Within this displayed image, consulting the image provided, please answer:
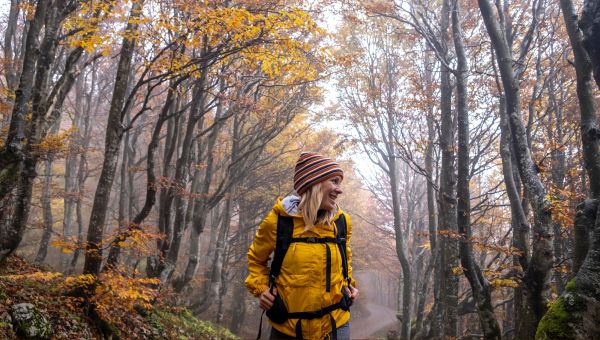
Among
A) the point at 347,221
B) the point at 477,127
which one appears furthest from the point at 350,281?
the point at 477,127

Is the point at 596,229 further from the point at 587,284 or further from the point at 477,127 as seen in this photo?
the point at 477,127

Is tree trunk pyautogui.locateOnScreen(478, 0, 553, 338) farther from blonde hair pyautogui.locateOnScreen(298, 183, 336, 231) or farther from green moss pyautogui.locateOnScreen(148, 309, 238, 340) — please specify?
green moss pyautogui.locateOnScreen(148, 309, 238, 340)

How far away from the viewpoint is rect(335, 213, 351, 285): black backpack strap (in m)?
2.82

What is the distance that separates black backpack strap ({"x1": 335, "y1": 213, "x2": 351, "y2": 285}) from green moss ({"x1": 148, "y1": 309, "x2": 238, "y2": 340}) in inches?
236

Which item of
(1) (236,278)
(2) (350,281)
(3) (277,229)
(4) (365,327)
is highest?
(3) (277,229)

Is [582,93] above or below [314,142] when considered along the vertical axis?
below

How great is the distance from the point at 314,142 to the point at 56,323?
14.0 metres

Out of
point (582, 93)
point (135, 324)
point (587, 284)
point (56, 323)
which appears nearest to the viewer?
point (587, 284)

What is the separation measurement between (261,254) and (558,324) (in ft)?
7.50

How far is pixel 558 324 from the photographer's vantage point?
2.90 metres

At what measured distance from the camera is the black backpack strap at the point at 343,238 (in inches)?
111

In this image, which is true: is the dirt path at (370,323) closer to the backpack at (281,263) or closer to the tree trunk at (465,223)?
the tree trunk at (465,223)

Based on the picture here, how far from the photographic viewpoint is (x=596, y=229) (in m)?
2.96

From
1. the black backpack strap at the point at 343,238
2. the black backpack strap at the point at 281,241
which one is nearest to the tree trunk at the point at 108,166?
the black backpack strap at the point at 281,241
